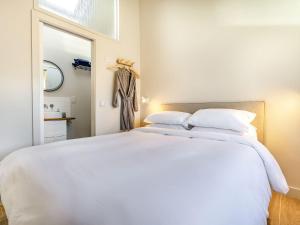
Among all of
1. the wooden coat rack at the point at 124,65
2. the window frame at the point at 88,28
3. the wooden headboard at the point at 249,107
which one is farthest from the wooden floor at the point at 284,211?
the window frame at the point at 88,28

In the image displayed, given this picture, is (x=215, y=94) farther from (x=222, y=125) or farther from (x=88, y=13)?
(x=88, y=13)

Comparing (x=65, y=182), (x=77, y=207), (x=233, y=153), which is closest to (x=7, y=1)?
(x=65, y=182)

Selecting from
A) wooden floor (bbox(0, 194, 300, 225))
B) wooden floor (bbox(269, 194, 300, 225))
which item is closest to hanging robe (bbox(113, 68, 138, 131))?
wooden floor (bbox(0, 194, 300, 225))

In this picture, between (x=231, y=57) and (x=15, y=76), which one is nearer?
(x=15, y=76)

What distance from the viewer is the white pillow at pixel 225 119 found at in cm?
207

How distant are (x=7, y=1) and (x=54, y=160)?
191 centimetres

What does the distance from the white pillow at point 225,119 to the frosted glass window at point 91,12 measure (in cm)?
203

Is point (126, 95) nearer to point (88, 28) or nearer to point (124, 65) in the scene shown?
point (124, 65)

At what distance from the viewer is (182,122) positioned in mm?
2553

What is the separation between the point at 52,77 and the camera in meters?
3.53

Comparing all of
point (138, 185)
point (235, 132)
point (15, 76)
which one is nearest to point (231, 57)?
point (235, 132)

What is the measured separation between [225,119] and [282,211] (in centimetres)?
106

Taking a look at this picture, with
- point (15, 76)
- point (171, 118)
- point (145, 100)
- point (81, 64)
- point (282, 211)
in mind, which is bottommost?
point (282, 211)

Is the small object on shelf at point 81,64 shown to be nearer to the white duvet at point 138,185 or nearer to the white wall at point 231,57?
the white wall at point 231,57
